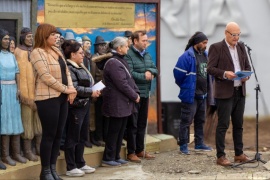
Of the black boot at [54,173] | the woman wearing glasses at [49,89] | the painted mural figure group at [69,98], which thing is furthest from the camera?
the black boot at [54,173]

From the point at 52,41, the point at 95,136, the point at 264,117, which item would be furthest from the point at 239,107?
the point at 264,117

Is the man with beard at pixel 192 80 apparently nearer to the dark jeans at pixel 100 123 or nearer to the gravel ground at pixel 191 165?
the gravel ground at pixel 191 165

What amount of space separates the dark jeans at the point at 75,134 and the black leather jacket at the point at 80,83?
107 mm

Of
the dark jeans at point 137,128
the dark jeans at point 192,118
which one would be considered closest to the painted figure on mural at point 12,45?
the dark jeans at point 137,128

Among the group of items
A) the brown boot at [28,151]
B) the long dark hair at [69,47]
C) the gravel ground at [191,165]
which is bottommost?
the gravel ground at [191,165]

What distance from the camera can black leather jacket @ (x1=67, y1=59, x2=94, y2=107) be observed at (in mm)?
8680

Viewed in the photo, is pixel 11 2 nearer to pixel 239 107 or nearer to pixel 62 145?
pixel 62 145

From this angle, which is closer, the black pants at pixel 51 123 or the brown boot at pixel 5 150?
the black pants at pixel 51 123

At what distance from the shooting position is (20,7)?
30.9ft

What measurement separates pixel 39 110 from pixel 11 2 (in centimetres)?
194

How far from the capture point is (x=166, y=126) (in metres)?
12.4

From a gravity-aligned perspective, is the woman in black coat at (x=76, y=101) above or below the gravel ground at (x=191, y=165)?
above

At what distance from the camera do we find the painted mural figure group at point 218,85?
938 centimetres

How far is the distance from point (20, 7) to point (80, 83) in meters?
1.51
